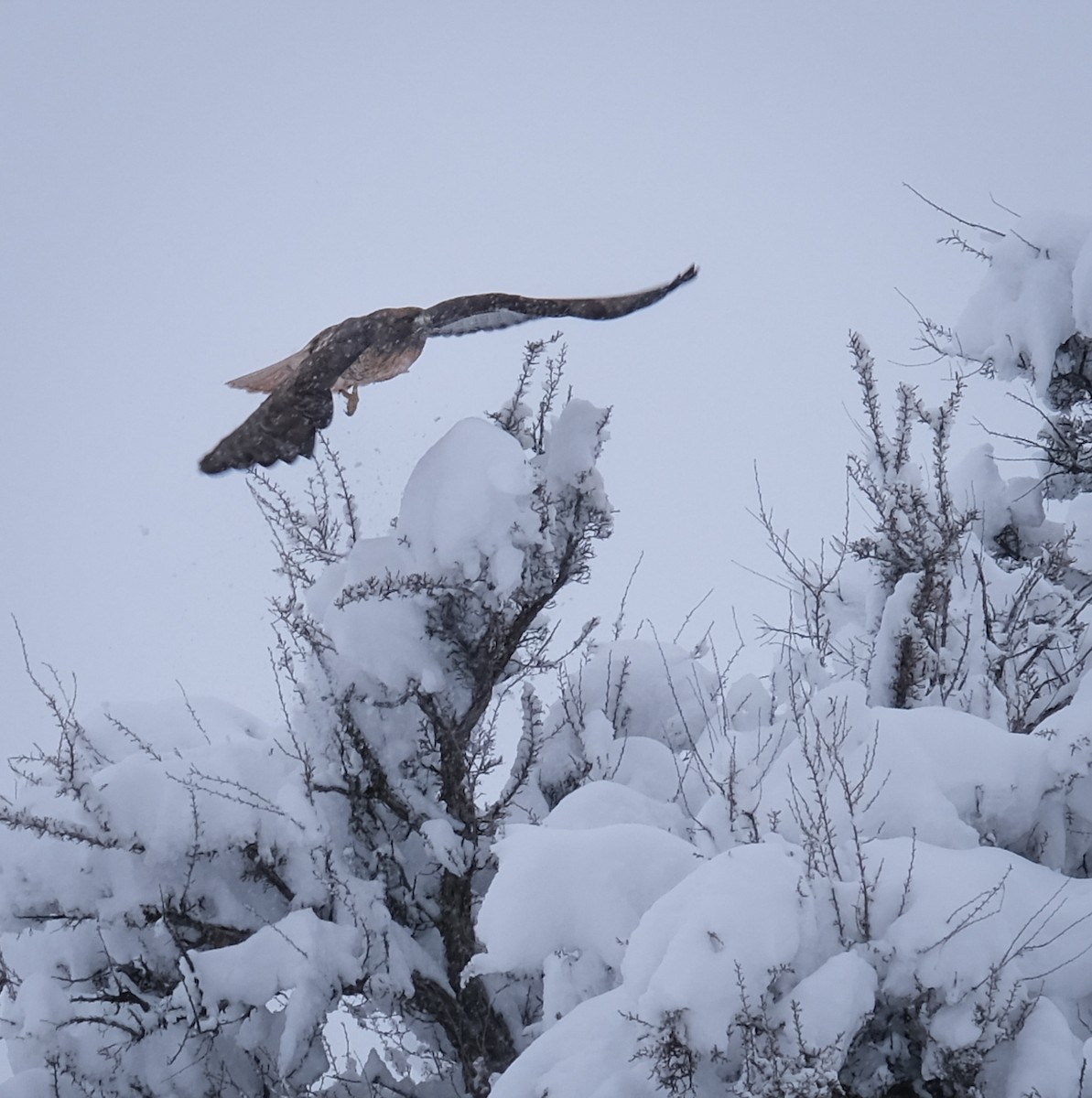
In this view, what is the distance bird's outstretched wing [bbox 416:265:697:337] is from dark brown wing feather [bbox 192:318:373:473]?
775 millimetres

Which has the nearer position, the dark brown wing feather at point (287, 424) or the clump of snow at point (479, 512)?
the dark brown wing feather at point (287, 424)

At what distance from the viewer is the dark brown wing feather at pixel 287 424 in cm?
441

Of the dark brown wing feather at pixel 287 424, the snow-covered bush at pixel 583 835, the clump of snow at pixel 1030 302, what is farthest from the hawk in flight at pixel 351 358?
the clump of snow at pixel 1030 302

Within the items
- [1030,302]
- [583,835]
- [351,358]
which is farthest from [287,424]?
[1030,302]

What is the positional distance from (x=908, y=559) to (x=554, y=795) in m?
2.32

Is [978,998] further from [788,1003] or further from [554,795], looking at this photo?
[554,795]

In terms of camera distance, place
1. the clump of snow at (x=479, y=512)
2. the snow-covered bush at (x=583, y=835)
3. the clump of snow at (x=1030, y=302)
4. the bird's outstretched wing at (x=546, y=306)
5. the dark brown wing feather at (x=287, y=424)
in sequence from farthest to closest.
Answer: the clump of snow at (x=1030, y=302)
the bird's outstretched wing at (x=546, y=306)
the clump of snow at (x=479, y=512)
the dark brown wing feather at (x=287, y=424)
the snow-covered bush at (x=583, y=835)

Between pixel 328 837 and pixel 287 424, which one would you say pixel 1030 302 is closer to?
pixel 287 424

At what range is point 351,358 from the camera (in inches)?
191

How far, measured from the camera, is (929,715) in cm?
381

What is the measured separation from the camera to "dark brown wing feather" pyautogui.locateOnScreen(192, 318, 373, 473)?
441cm

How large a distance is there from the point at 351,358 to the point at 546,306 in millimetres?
1099

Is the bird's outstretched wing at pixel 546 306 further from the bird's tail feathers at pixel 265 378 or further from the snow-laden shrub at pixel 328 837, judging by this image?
the bird's tail feathers at pixel 265 378

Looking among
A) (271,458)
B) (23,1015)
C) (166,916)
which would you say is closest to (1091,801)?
(271,458)
